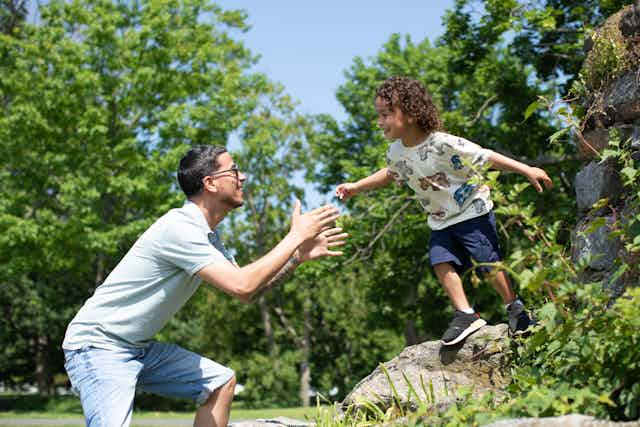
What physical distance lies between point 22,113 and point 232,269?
18.1 metres

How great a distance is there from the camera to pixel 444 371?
5.05m

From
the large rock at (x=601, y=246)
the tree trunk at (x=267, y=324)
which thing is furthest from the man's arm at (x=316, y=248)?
the tree trunk at (x=267, y=324)

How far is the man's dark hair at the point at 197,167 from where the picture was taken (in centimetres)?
415

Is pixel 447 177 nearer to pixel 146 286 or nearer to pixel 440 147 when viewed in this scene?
pixel 440 147

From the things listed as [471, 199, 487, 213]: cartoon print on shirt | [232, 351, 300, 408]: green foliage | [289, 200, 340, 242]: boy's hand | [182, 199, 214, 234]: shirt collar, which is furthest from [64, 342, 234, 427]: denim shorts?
[232, 351, 300, 408]: green foliage

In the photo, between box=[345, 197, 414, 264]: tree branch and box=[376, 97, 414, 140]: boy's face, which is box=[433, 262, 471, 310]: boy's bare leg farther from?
box=[345, 197, 414, 264]: tree branch

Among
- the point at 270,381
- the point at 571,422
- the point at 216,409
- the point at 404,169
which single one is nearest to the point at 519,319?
the point at 404,169

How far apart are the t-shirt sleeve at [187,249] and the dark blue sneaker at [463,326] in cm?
196

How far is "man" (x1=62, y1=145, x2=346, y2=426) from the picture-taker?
11.9 feet

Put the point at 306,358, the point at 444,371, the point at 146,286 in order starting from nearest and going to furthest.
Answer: the point at 146,286 → the point at 444,371 → the point at 306,358

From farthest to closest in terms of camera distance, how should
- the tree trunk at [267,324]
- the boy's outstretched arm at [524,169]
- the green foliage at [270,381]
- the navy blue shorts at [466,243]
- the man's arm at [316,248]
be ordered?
the tree trunk at [267,324]
the green foliage at [270,381]
the navy blue shorts at [466,243]
the boy's outstretched arm at [524,169]
the man's arm at [316,248]

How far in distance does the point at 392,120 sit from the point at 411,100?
7.7 inches

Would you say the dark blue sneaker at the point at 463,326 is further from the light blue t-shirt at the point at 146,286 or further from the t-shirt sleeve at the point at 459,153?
the light blue t-shirt at the point at 146,286

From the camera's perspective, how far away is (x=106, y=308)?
3.84 meters
